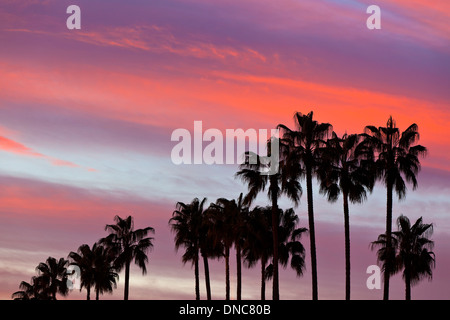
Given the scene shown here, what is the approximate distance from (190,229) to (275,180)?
2296 cm

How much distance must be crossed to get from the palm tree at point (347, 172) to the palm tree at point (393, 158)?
119 centimetres

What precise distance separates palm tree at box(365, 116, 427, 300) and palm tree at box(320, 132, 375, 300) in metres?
1.19

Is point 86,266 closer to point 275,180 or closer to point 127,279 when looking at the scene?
point 127,279

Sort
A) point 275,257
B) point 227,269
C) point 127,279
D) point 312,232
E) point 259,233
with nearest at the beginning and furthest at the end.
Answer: point 312,232, point 275,257, point 259,233, point 227,269, point 127,279

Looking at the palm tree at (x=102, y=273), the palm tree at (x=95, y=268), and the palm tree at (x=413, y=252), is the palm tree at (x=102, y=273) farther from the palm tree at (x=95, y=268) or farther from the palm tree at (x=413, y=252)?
the palm tree at (x=413, y=252)

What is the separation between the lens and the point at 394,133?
69812 mm

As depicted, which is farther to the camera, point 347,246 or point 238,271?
point 238,271

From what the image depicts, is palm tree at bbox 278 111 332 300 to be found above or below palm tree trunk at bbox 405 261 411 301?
above

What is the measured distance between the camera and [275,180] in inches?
2849

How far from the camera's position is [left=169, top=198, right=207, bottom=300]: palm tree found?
301 ft

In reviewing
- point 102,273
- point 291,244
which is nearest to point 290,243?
point 291,244

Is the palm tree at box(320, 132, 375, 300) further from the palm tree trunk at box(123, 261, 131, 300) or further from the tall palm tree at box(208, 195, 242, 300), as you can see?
the palm tree trunk at box(123, 261, 131, 300)

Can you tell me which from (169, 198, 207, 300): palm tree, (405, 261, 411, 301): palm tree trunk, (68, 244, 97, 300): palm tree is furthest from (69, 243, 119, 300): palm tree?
(405, 261, 411, 301): palm tree trunk
